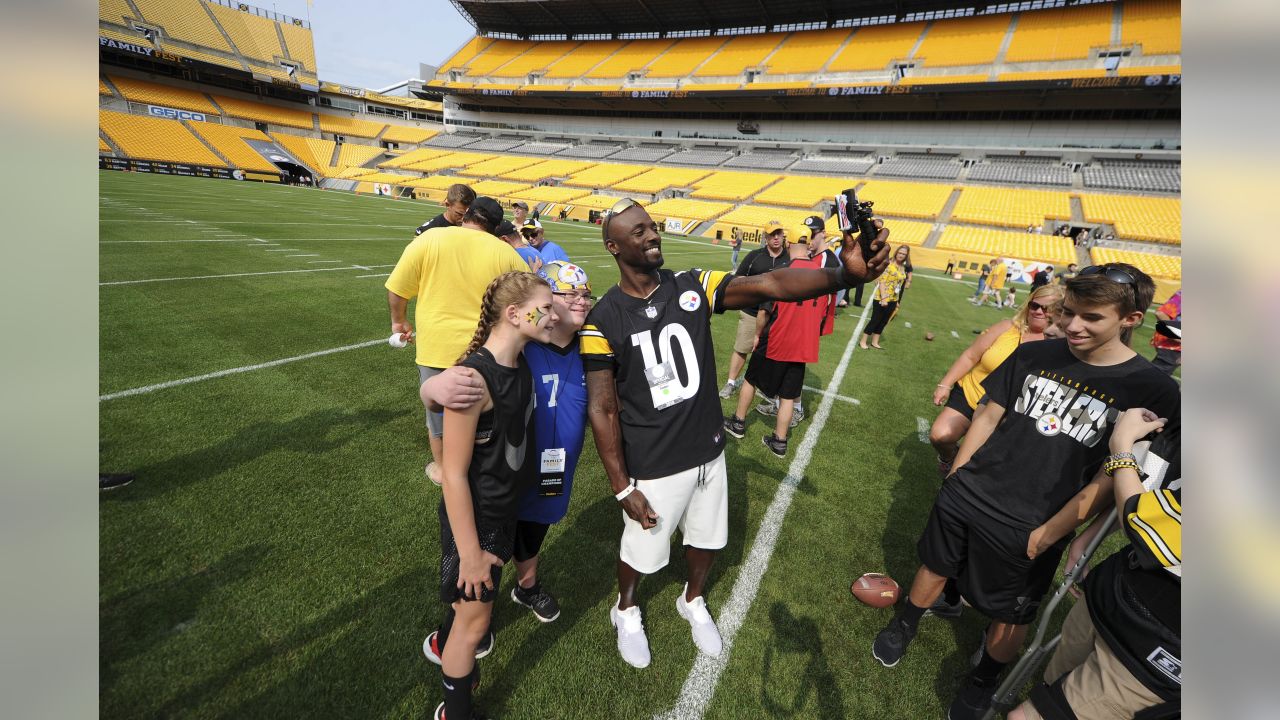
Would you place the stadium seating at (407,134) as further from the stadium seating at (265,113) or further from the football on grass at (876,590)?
the football on grass at (876,590)

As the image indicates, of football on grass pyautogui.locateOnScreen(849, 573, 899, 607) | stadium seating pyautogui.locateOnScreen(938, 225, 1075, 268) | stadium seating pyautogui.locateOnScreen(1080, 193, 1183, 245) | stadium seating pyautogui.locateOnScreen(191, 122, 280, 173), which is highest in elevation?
stadium seating pyautogui.locateOnScreen(191, 122, 280, 173)

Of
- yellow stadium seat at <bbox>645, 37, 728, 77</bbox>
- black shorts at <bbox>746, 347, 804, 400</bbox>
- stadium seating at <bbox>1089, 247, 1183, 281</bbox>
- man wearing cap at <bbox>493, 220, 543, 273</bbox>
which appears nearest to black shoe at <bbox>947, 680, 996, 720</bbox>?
black shorts at <bbox>746, 347, 804, 400</bbox>

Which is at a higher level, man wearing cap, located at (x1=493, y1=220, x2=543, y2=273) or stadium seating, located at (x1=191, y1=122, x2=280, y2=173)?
stadium seating, located at (x1=191, y1=122, x2=280, y2=173)

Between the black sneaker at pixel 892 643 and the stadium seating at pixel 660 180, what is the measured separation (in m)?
37.5

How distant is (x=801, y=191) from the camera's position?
34750 mm

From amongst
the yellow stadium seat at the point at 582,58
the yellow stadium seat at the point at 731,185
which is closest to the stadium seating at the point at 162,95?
the yellow stadium seat at the point at 582,58

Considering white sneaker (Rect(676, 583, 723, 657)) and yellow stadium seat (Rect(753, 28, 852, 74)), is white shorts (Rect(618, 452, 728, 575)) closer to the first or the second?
white sneaker (Rect(676, 583, 723, 657))

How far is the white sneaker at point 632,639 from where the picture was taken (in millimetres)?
2674

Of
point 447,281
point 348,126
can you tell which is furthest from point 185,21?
point 447,281

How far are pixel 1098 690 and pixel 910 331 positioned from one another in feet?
34.4

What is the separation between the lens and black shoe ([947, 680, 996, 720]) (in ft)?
8.25

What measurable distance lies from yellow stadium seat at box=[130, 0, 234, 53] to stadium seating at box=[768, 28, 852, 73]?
52.6 metres

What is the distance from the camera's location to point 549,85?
51.4 metres
